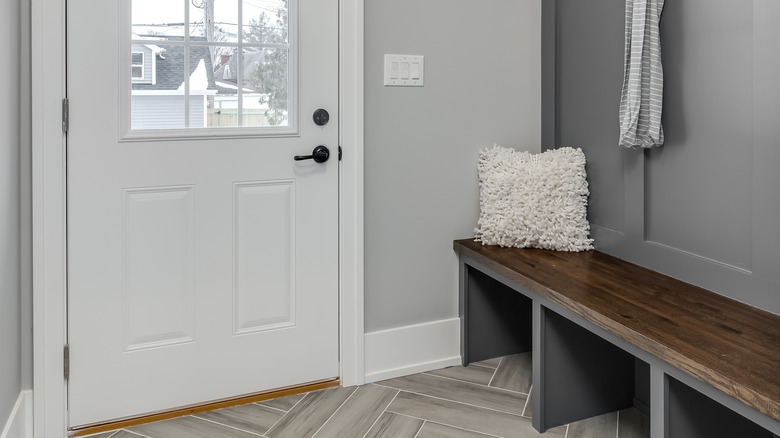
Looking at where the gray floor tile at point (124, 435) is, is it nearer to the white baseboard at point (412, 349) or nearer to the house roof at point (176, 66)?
the white baseboard at point (412, 349)

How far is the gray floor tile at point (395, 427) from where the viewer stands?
1.75 meters

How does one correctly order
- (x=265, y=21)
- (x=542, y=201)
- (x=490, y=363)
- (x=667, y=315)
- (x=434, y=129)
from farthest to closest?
(x=490, y=363)
(x=434, y=129)
(x=542, y=201)
(x=265, y=21)
(x=667, y=315)

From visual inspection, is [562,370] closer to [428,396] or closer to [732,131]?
[428,396]

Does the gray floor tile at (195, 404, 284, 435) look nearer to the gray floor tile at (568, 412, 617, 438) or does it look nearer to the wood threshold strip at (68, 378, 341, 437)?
the wood threshold strip at (68, 378, 341, 437)

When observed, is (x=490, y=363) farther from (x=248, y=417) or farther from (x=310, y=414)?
(x=248, y=417)

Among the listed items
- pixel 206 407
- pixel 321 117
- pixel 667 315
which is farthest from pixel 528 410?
pixel 321 117

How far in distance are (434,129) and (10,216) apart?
140 centimetres

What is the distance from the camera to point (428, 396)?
79.1 inches

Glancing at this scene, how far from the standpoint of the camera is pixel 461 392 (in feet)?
6.68

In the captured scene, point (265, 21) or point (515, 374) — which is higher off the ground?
A: point (265, 21)

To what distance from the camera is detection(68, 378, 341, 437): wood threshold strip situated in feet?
5.87

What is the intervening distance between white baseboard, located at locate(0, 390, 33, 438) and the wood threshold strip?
0.40ft

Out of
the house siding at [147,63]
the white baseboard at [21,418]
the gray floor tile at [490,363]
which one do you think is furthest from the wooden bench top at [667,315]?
the white baseboard at [21,418]

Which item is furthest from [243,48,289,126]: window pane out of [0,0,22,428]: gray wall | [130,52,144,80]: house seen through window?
[0,0,22,428]: gray wall
